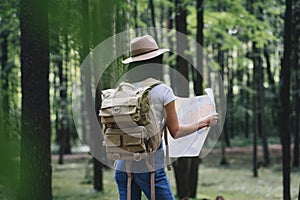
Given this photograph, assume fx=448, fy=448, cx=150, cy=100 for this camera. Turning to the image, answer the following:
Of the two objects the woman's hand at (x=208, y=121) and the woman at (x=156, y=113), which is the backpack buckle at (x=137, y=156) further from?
the woman's hand at (x=208, y=121)

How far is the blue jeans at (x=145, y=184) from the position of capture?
2.78m

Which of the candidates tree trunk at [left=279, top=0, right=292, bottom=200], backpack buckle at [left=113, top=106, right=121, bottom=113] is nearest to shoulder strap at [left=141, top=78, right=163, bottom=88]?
backpack buckle at [left=113, top=106, right=121, bottom=113]

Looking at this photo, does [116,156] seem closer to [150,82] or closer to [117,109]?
[117,109]

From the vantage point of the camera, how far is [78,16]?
93cm

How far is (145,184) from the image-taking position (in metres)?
2.80

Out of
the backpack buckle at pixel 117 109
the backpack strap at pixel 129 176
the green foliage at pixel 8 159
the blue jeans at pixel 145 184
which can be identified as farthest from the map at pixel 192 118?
the green foliage at pixel 8 159

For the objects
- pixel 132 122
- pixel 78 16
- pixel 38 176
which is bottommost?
pixel 38 176

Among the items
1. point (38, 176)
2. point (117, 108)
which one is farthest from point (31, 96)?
point (117, 108)

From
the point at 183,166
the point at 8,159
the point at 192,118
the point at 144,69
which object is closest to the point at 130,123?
the point at 144,69

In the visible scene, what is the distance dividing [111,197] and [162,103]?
26.9 feet

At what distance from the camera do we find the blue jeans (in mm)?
2780

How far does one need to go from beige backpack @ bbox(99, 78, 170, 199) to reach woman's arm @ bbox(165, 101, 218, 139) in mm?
91

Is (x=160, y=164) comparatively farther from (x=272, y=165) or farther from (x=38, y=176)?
(x=272, y=165)

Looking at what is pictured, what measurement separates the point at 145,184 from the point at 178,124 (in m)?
0.43
